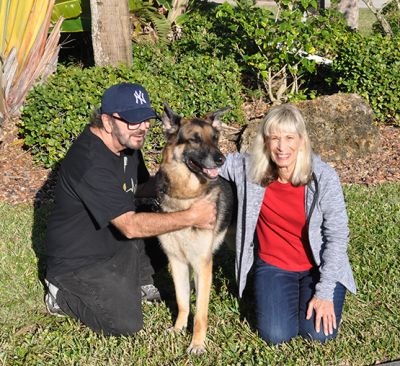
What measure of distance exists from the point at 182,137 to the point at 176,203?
0.49 meters

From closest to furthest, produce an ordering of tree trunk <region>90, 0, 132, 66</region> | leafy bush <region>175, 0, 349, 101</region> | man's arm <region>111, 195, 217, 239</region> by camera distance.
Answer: man's arm <region>111, 195, 217, 239</region>, tree trunk <region>90, 0, 132, 66</region>, leafy bush <region>175, 0, 349, 101</region>

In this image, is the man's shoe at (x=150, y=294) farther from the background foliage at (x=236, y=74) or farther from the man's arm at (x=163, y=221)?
the background foliage at (x=236, y=74)

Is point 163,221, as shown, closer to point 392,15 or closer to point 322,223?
point 322,223

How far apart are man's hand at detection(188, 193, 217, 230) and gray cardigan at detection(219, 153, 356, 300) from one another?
0.24 meters

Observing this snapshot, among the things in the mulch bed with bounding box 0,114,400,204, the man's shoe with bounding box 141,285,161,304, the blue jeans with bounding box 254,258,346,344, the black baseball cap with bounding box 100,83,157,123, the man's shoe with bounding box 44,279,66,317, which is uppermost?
the black baseball cap with bounding box 100,83,157,123

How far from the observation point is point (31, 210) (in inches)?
271

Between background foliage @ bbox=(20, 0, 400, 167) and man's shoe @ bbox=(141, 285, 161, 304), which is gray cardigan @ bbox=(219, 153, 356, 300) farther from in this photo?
background foliage @ bbox=(20, 0, 400, 167)

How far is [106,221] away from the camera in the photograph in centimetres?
425

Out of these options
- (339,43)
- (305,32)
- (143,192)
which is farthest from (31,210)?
(339,43)

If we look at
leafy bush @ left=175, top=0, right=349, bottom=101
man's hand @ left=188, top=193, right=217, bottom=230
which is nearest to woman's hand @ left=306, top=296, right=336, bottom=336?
man's hand @ left=188, top=193, right=217, bottom=230

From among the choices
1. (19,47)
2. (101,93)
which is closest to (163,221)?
(101,93)

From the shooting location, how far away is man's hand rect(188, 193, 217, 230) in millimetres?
4215

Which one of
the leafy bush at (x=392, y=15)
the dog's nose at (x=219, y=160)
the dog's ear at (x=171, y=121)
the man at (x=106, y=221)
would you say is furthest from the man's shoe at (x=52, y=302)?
the leafy bush at (x=392, y=15)

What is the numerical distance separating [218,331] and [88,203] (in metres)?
1.38
